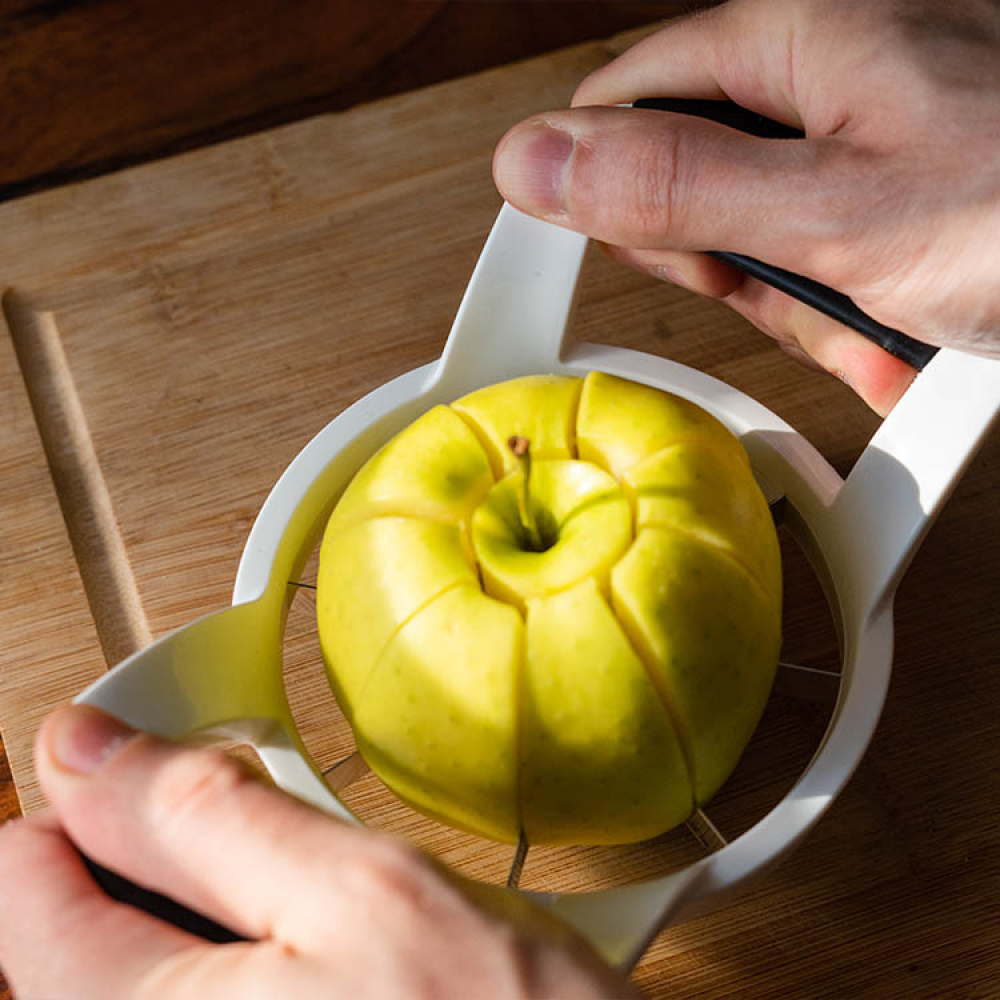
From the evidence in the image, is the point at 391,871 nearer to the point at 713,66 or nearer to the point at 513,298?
the point at 513,298

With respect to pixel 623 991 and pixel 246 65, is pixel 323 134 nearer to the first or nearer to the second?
pixel 246 65

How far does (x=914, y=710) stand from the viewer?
696 millimetres

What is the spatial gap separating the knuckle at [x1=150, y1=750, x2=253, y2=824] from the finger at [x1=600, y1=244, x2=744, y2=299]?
0.48m

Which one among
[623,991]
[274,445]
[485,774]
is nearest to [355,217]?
[274,445]

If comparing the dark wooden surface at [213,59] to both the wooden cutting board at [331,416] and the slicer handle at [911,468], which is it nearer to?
the wooden cutting board at [331,416]

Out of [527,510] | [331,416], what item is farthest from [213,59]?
[527,510]

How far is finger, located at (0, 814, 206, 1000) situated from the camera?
449mm

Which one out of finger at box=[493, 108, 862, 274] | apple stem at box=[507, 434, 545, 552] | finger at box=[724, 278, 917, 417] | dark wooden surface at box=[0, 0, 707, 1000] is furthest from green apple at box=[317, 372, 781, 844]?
dark wooden surface at box=[0, 0, 707, 1000]

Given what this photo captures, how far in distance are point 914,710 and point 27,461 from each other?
24.5 inches

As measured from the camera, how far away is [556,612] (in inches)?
20.9

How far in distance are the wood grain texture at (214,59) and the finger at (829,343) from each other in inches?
17.6

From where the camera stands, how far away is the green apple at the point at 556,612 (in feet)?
1.74

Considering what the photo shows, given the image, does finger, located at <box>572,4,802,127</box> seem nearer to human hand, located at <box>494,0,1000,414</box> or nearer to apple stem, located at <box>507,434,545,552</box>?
human hand, located at <box>494,0,1000,414</box>

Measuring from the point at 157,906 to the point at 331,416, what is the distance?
41cm
